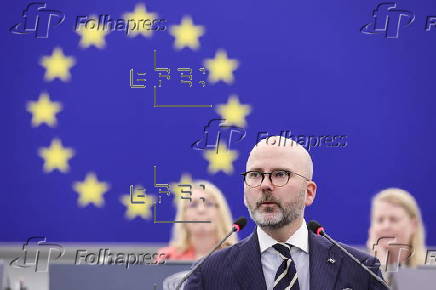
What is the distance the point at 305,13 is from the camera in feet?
20.9

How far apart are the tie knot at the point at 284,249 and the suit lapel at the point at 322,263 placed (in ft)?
0.26

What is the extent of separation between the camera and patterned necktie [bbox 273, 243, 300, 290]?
296 cm

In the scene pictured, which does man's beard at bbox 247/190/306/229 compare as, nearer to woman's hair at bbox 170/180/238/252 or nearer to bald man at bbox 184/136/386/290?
bald man at bbox 184/136/386/290

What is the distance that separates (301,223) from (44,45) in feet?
12.1

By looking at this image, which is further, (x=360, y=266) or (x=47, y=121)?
(x=47, y=121)

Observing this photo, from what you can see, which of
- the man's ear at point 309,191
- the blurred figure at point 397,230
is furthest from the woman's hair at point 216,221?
the man's ear at point 309,191

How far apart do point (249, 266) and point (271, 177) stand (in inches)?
12.7

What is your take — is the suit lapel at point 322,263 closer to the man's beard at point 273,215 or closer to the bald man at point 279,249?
the bald man at point 279,249

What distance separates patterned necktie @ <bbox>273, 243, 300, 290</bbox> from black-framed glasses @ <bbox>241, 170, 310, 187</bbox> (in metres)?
0.23

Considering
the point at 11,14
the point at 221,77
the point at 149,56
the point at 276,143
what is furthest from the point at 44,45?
the point at 276,143

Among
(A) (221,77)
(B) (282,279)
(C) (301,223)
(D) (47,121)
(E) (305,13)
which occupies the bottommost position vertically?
(B) (282,279)

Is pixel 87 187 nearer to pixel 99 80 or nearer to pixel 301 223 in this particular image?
pixel 99 80

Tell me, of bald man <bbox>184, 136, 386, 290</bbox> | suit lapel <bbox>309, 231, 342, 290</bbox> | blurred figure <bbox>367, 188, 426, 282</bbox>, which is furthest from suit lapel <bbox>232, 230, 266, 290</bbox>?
blurred figure <bbox>367, 188, 426, 282</bbox>

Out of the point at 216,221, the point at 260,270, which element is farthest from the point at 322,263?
the point at 216,221
